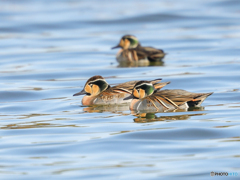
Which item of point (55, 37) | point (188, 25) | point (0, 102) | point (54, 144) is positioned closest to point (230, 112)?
point (54, 144)

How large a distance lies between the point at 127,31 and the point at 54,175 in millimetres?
19574

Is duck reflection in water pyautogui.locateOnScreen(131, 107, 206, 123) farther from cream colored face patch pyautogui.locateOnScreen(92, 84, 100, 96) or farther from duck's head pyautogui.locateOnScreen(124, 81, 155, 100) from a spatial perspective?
cream colored face patch pyautogui.locateOnScreen(92, 84, 100, 96)

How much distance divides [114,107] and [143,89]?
90 cm

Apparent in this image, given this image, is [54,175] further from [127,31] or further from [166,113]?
[127,31]

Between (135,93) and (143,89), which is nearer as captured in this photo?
(143,89)

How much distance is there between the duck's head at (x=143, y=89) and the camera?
10141 mm

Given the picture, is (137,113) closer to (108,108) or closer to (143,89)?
(143,89)

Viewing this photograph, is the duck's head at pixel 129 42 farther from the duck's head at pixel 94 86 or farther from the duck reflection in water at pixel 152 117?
the duck reflection in water at pixel 152 117

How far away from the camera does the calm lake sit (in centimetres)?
679

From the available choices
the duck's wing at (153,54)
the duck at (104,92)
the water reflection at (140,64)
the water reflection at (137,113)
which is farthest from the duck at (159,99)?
the duck's wing at (153,54)

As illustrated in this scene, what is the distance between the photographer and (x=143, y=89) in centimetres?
1016

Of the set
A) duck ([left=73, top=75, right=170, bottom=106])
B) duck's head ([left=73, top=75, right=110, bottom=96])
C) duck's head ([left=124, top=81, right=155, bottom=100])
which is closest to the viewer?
duck's head ([left=124, top=81, right=155, bottom=100])

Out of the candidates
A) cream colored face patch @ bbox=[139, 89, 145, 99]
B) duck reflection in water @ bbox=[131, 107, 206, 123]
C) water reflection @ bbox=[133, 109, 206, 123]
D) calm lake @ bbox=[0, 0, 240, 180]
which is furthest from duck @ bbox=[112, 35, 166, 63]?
water reflection @ bbox=[133, 109, 206, 123]

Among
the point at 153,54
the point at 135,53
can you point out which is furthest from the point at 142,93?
the point at 135,53
